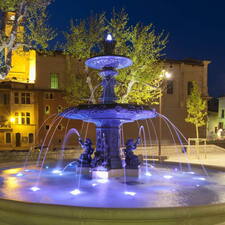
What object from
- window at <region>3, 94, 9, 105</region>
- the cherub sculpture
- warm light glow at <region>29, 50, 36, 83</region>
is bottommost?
the cherub sculpture

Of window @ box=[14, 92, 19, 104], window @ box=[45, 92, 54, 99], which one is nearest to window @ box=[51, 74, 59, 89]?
window @ box=[45, 92, 54, 99]

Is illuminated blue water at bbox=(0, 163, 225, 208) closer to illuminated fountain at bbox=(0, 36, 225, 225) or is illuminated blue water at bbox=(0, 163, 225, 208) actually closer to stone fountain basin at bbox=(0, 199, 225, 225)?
illuminated fountain at bbox=(0, 36, 225, 225)

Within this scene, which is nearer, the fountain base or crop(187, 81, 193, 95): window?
the fountain base

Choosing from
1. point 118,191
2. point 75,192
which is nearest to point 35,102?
point 75,192

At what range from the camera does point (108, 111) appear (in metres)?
9.23

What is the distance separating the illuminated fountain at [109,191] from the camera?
5.14 metres

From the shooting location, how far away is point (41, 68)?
112 feet

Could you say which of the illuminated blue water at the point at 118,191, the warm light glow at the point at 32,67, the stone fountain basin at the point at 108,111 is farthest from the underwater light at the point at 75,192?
the warm light glow at the point at 32,67

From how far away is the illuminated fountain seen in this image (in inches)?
202

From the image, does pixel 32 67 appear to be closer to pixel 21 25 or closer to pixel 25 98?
pixel 25 98

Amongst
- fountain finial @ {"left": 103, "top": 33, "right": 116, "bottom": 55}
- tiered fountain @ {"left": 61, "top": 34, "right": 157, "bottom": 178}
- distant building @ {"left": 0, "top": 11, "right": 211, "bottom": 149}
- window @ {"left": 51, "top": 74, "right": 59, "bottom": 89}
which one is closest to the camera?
tiered fountain @ {"left": 61, "top": 34, "right": 157, "bottom": 178}

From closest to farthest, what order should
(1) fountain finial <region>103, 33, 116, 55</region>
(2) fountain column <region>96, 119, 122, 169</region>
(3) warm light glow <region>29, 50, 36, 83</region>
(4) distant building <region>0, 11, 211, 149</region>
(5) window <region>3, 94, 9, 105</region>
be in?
(2) fountain column <region>96, 119, 122, 169</region> → (1) fountain finial <region>103, 33, 116, 55</region> → (4) distant building <region>0, 11, 211, 149</region> → (5) window <region>3, 94, 9, 105</region> → (3) warm light glow <region>29, 50, 36, 83</region>

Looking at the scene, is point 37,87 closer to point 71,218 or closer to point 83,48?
point 83,48

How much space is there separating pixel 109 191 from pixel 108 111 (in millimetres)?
2673
